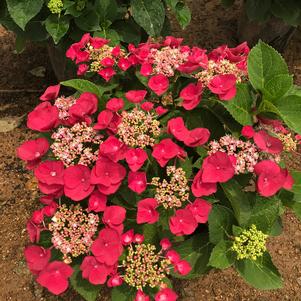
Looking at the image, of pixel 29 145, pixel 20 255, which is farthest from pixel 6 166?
pixel 29 145

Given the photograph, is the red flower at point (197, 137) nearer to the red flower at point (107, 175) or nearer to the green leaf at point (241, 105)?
the green leaf at point (241, 105)

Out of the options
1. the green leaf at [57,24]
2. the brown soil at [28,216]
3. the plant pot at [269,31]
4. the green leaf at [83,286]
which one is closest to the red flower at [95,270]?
the green leaf at [83,286]

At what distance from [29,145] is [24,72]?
73.6 inches

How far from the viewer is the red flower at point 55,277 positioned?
47.5 inches

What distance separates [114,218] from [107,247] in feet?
0.28

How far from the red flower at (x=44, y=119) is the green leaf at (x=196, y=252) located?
56 cm

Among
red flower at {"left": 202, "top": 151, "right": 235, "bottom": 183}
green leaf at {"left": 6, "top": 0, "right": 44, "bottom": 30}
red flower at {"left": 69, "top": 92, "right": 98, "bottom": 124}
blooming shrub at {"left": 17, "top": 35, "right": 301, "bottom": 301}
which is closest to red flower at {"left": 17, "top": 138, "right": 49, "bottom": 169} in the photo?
blooming shrub at {"left": 17, "top": 35, "right": 301, "bottom": 301}

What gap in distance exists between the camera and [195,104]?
1.33m

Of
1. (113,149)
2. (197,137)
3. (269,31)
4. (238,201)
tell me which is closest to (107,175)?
(113,149)

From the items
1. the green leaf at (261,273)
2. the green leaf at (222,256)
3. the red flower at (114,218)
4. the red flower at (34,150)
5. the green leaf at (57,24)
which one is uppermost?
the red flower at (34,150)

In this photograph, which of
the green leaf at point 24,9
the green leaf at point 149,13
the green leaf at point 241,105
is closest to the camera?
the green leaf at point 241,105

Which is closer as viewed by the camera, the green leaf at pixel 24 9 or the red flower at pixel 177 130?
the red flower at pixel 177 130

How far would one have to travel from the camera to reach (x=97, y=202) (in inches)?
48.8

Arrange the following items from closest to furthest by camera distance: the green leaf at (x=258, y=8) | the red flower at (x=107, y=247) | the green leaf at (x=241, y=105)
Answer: the red flower at (x=107, y=247), the green leaf at (x=241, y=105), the green leaf at (x=258, y=8)
